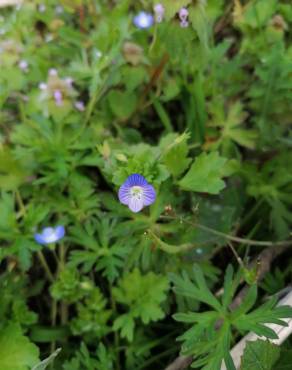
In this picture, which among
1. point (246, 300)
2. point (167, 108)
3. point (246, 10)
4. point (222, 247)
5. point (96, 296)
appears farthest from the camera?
point (167, 108)

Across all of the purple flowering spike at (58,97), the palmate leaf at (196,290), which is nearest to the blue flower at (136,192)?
the palmate leaf at (196,290)

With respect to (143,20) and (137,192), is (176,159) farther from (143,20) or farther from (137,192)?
(143,20)

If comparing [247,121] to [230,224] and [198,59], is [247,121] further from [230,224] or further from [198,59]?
[230,224]

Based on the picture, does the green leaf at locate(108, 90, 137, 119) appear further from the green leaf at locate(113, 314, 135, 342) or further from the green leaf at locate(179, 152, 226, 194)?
the green leaf at locate(113, 314, 135, 342)

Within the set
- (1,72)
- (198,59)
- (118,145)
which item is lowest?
(118,145)

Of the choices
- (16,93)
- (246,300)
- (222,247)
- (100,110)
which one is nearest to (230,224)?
(222,247)

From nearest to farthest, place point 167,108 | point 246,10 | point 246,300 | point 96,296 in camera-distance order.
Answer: point 246,300 → point 96,296 → point 246,10 → point 167,108

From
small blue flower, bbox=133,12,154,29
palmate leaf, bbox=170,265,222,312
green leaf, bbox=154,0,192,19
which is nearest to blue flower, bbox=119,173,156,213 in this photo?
palmate leaf, bbox=170,265,222,312
